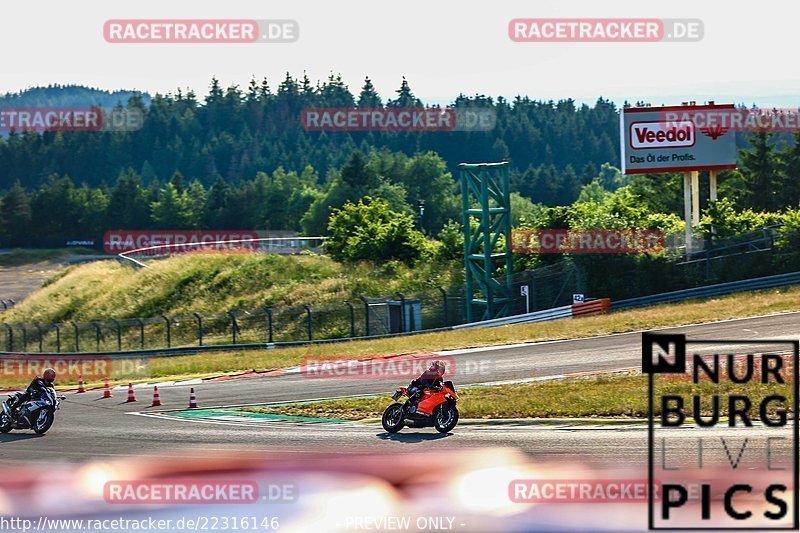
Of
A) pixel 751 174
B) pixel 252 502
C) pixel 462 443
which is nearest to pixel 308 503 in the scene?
pixel 252 502

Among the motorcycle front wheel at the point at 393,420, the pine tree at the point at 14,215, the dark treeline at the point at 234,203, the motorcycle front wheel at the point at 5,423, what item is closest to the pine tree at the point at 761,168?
the dark treeline at the point at 234,203

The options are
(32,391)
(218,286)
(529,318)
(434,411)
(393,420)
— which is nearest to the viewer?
(434,411)

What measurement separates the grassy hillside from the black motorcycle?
3374 cm

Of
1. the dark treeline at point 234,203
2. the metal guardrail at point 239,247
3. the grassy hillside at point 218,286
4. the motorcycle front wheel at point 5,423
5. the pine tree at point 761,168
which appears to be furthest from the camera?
the dark treeline at point 234,203

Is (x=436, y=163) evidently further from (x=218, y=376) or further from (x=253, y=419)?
(x=253, y=419)

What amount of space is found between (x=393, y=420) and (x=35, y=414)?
344 inches

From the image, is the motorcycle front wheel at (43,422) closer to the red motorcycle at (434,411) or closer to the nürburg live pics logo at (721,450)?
the red motorcycle at (434,411)

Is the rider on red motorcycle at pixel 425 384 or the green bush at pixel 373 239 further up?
the green bush at pixel 373 239

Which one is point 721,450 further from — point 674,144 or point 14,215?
point 14,215

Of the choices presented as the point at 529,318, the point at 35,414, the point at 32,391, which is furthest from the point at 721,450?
the point at 529,318

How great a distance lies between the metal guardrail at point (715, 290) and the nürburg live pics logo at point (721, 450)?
68.8 feet

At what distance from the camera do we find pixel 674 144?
5022cm

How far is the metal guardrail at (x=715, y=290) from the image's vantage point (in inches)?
1746

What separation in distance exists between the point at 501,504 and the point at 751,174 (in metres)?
64.0
